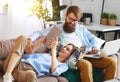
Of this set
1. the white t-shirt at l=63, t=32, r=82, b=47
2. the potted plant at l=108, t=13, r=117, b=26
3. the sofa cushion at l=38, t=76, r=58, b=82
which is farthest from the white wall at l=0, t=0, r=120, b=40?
the sofa cushion at l=38, t=76, r=58, b=82

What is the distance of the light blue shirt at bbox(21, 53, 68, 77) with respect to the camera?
2354mm

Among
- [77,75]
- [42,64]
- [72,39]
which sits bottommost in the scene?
[77,75]

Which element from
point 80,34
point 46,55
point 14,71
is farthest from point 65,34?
point 14,71

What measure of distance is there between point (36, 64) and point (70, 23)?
27.1 inches

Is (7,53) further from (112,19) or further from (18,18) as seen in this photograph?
(112,19)

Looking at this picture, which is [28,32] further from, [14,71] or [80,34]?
[14,71]

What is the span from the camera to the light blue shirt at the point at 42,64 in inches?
92.7

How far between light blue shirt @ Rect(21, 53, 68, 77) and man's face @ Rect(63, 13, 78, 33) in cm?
51

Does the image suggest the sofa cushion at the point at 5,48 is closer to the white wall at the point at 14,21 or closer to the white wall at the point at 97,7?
the white wall at the point at 14,21

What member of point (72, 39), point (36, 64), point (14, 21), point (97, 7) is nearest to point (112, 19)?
point (97, 7)

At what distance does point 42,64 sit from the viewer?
94.1 inches

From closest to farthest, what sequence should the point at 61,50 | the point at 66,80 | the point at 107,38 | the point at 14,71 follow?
the point at 14,71 < the point at 66,80 < the point at 61,50 < the point at 107,38

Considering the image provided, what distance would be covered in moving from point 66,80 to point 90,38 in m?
0.79

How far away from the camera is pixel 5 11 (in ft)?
13.4
